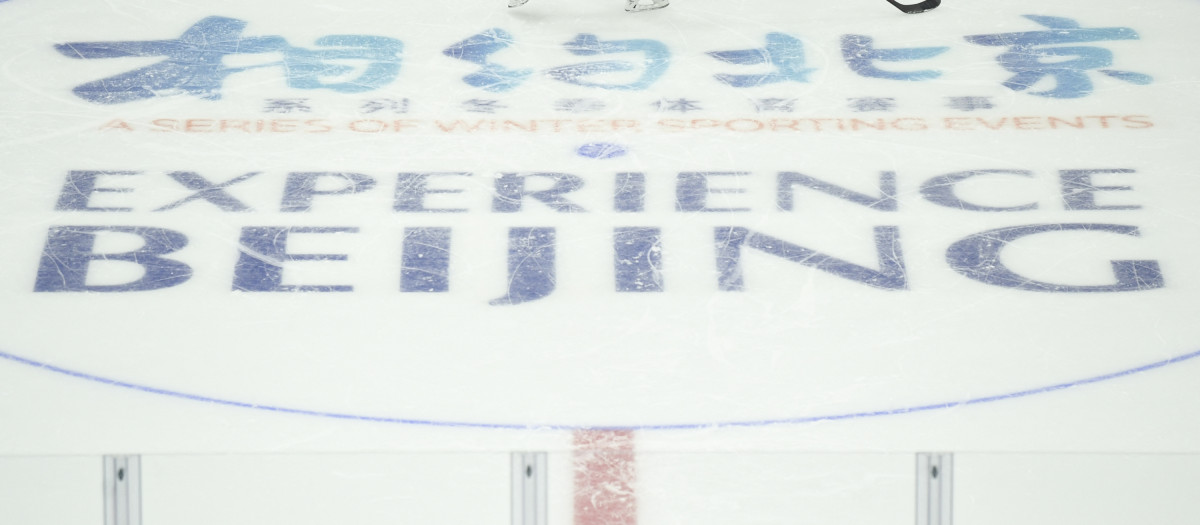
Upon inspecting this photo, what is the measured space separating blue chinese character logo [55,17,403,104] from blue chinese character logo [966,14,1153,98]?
1539 millimetres

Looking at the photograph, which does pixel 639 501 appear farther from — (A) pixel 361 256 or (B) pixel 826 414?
(A) pixel 361 256

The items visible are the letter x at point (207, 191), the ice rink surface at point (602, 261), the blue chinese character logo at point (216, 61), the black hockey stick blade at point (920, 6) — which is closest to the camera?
the ice rink surface at point (602, 261)

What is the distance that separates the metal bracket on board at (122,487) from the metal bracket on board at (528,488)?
50cm

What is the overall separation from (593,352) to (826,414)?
433 millimetres

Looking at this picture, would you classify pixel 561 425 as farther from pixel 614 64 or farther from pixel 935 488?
pixel 614 64

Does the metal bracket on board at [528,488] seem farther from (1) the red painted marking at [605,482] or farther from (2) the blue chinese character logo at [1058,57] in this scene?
(2) the blue chinese character logo at [1058,57]

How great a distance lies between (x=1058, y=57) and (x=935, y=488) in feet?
6.77

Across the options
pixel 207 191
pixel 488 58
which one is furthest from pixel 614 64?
pixel 207 191

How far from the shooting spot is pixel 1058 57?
381cm

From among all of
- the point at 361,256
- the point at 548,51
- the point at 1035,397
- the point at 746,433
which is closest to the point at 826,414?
the point at 746,433

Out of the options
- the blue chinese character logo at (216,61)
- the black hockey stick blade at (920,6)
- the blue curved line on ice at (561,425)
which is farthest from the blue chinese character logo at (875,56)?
the blue curved line on ice at (561,425)

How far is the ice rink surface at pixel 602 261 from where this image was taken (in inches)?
85.8

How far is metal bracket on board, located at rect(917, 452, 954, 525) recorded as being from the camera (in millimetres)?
2033

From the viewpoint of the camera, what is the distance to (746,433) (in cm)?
250
